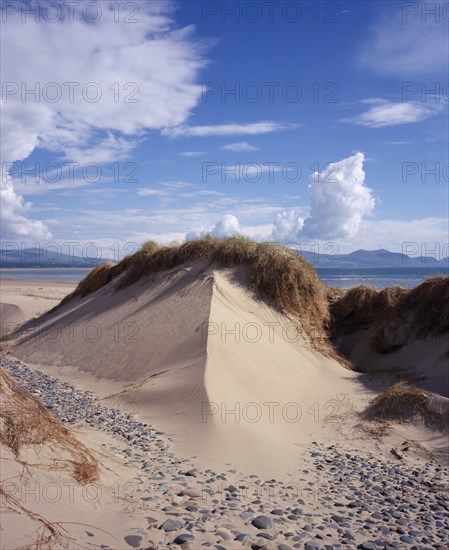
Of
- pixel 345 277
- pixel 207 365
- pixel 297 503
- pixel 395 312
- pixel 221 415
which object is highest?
pixel 395 312

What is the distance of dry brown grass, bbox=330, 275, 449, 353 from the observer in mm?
12336

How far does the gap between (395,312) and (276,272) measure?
329cm

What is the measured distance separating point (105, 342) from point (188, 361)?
3.45 m

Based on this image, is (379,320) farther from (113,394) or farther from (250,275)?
(113,394)

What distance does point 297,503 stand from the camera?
5230 millimetres

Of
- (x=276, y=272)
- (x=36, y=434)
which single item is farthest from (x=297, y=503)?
(x=276, y=272)

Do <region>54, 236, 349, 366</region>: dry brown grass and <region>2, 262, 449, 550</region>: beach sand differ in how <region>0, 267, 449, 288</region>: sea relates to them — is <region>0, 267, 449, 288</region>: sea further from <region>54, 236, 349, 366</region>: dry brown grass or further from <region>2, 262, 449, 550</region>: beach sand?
<region>2, 262, 449, 550</region>: beach sand

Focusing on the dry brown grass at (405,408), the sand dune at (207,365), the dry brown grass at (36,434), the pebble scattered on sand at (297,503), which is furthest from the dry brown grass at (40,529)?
the dry brown grass at (405,408)

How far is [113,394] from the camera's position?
9.50 meters

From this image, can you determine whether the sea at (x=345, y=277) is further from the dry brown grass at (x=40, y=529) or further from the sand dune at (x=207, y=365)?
the dry brown grass at (x=40, y=529)

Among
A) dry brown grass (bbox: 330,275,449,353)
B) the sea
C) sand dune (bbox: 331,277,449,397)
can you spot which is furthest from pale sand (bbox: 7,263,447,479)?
the sea

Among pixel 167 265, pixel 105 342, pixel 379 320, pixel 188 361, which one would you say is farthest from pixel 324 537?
pixel 167 265

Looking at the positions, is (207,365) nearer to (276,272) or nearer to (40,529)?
(276,272)

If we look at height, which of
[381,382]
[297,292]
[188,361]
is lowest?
[381,382]
